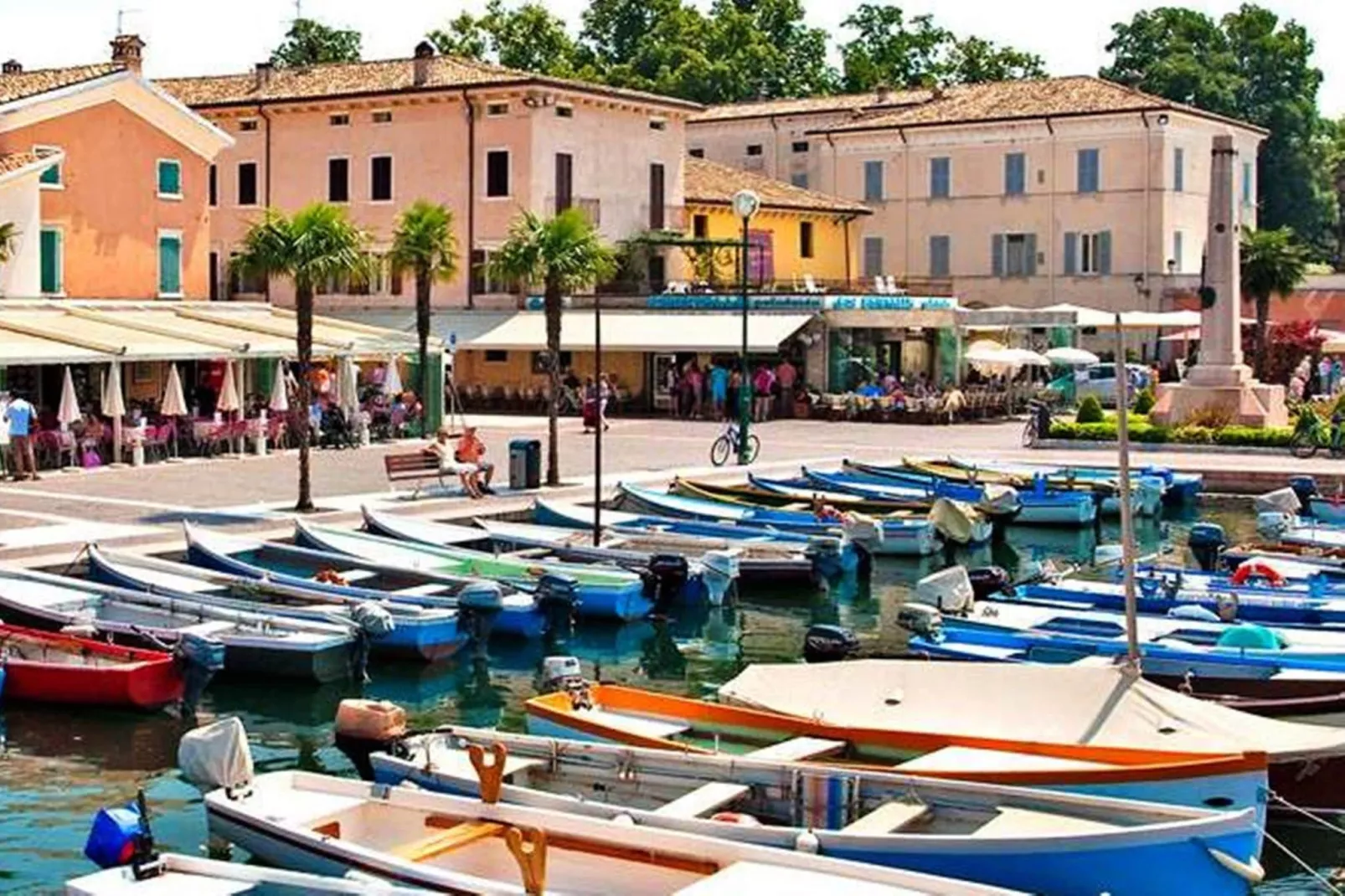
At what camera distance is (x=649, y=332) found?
62.1 metres

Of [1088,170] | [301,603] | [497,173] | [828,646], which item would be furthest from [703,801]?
[1088,170]

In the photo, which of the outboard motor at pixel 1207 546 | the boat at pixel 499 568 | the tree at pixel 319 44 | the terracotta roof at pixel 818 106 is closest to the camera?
the boat at pixel 499 568

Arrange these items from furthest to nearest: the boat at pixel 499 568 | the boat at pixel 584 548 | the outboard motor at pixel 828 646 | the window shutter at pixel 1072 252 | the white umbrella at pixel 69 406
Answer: the window shutter at pixel 1072 252 < the white umbrella at pixel 69 406 < the boat at pixel 584 548 < the boat at pixel 499 568 < the outboard motor at pixel 828 646

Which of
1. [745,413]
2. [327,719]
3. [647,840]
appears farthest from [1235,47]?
[647,840]

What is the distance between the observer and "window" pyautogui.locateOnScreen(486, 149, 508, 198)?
2530 inches

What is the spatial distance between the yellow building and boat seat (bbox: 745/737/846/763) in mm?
49169

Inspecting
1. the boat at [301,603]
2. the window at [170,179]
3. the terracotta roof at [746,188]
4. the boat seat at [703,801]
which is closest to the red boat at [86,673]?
the boat at [301,603]

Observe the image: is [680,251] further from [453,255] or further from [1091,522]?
[1091,522]

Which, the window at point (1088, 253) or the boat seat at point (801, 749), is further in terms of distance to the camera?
the window at point (1088, 253)

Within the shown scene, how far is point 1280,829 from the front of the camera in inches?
722

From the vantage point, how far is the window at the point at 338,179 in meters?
67.4

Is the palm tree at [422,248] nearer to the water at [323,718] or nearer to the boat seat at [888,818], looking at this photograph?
the water at [323,718]

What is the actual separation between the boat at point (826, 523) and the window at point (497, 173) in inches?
1119

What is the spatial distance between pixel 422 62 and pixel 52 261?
21.2m
